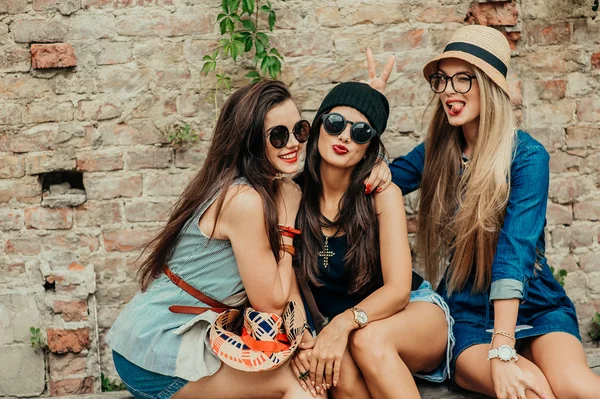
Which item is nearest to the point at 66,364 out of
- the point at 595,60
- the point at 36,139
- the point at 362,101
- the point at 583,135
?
the point at 36,139

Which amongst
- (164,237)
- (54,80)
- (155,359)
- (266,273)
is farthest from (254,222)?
(54,80)

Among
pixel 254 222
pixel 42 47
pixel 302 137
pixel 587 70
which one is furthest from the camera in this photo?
pixel 587 70

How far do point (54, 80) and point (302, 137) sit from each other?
5.18 ft

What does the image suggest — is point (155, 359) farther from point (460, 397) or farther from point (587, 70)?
point (587, 70)

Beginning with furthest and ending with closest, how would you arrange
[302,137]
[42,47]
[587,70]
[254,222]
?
[587,70] → [42,47] → [302,137] → [254,222]

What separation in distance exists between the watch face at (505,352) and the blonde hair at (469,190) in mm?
389

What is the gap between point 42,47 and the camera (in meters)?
3.58

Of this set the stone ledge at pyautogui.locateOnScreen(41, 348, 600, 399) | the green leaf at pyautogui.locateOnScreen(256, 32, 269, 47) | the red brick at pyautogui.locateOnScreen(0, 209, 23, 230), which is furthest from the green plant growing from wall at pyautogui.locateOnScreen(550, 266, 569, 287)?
the red brick at pyautogui.locateOnScreen(0, 209, 23, 230)

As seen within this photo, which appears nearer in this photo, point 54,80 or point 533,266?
point 533,266

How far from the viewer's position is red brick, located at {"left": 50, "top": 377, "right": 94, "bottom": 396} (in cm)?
370

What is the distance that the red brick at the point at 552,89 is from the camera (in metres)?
3.81

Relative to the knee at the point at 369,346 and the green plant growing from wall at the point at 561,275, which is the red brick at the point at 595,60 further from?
the knee at the point at 369,346

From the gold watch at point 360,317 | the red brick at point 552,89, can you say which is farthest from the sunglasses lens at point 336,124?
the red brick at point 552,89

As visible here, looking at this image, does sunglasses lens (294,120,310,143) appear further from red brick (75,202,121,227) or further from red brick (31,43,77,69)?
red brick (31,43,77,69)
